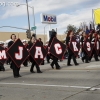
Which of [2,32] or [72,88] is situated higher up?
[2,32]

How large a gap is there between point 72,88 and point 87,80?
131cm

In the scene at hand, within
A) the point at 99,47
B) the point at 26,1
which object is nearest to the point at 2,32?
the point at 26,1

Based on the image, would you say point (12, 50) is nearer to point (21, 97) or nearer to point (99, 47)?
point (21, 97)

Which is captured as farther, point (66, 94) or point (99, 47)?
point (99, 47)

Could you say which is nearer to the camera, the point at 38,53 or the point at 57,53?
the point at 38,53

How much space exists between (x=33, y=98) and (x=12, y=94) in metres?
0.96

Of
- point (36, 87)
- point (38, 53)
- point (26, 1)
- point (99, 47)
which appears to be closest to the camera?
point (36, 87)

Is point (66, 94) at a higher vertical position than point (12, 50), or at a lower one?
lower

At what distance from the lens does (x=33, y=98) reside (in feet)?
22.8

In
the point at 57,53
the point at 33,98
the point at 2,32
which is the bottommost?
the point at 33,98

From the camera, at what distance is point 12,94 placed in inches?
301

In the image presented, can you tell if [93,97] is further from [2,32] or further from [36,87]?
[2,32]

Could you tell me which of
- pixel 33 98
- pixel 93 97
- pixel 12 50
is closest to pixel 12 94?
pixel 33 98

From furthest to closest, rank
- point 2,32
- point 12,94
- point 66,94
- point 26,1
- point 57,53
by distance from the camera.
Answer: point 2,32, point 26,1, point 57,53, point 12,94, point 66,94
